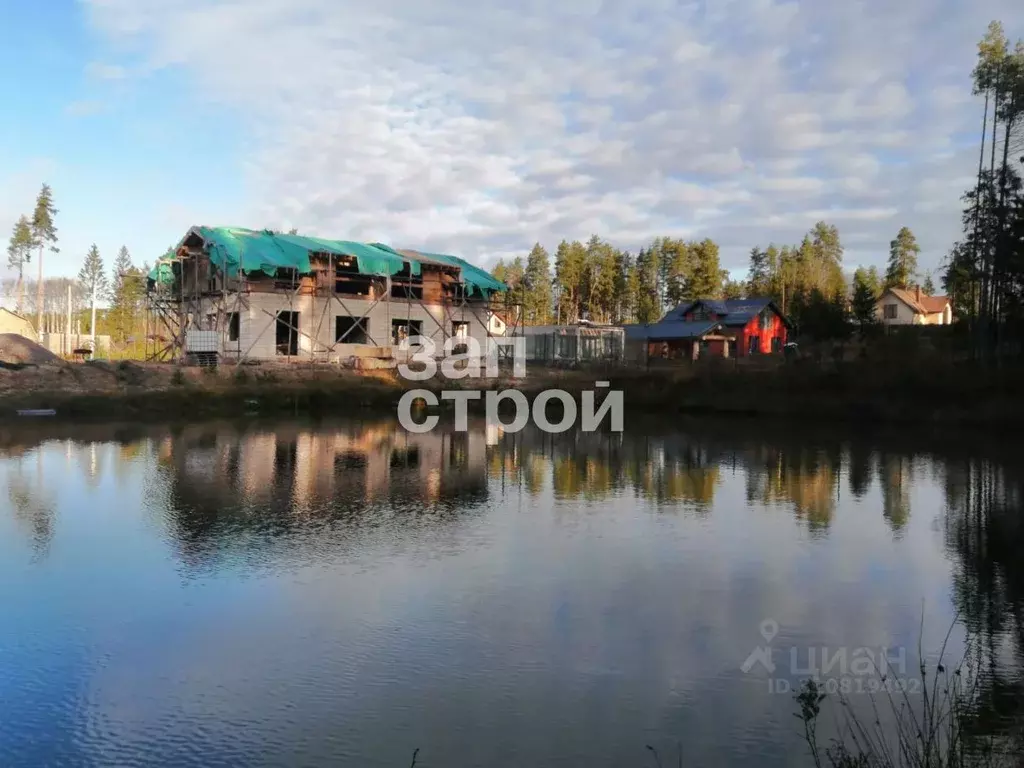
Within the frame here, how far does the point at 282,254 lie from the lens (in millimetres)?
34281

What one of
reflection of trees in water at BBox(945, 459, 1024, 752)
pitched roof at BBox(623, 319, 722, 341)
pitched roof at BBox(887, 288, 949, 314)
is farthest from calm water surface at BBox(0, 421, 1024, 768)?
pitched roof at BBox(887, 288, 949, 314)

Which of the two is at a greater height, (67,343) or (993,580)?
(67,343)

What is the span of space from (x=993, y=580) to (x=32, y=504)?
14017 mm

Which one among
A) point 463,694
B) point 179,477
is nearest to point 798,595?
point 463,694

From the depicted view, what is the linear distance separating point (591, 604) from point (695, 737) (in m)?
2.85

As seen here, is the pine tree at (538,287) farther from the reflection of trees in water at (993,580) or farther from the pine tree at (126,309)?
the reflection of trees in water at (993,580)

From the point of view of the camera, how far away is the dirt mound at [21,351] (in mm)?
33312

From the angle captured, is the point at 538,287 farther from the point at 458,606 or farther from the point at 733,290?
the point at 458,606

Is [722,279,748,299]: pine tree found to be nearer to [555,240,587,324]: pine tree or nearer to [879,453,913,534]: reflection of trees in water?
[555,240,587,324]: pine tree

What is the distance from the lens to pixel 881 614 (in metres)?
8.31

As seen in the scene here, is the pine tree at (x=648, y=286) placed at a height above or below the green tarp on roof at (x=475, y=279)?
above

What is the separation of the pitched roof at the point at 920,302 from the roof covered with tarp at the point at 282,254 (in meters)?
44.7

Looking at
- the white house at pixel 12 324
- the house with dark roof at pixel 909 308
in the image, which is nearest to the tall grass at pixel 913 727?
the white house at pixel 12 324

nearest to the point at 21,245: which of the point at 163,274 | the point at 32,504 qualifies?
the point at 163,274
